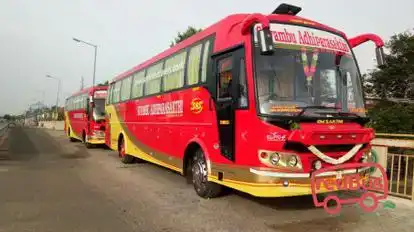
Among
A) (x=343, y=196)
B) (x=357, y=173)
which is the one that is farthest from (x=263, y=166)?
(x=343, y=196)

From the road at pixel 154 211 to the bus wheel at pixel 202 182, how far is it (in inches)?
6.4

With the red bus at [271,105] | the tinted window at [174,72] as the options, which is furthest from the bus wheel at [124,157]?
the red bus at [271,105]

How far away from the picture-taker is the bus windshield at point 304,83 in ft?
20.9

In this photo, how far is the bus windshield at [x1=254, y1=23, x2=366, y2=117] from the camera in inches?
250

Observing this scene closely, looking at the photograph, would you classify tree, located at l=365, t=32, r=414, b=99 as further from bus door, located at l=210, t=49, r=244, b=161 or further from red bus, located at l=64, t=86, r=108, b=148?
bus door, located at l=210, t=49, r=244, b=161

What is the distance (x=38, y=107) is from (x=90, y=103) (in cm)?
11563

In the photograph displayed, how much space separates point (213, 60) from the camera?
7711 mm

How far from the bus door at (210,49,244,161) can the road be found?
1.12m

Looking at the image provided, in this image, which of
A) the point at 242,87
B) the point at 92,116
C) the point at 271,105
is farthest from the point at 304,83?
the point at 92,116

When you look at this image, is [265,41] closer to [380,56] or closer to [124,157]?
[380,56]

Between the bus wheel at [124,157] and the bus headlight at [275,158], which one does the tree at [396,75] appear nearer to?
the bus wheel at [124,157]

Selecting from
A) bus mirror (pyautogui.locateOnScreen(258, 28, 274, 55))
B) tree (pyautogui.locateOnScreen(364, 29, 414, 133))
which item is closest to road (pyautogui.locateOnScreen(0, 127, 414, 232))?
bus mirror (pyautogui.locateOnScreen(258, 28, 274, 55))

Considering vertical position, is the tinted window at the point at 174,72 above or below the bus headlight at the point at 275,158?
above

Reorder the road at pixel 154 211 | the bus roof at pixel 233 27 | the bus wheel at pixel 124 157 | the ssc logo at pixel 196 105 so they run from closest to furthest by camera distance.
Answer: the road at pixel 154 211 → the bus roof at pixel 233 27 → the ssc logo at pixel 196 105 → the bus wheel at pixel 124 157
